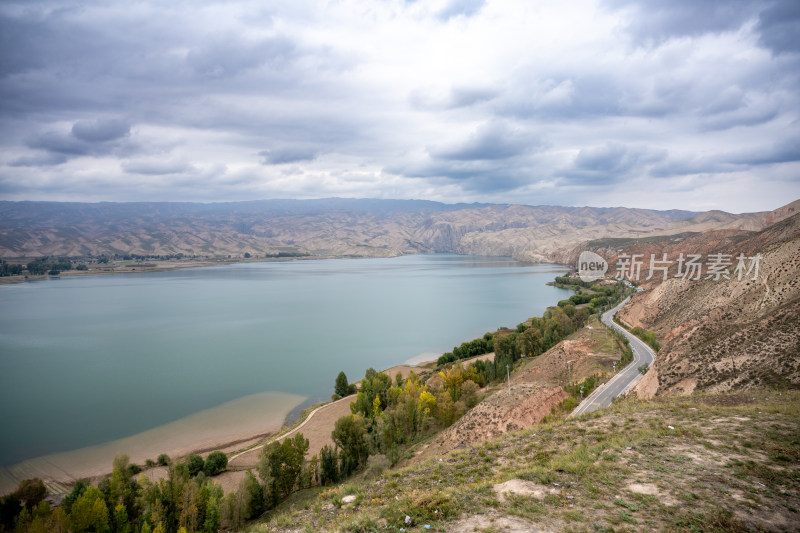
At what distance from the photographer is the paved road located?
78.6 feet

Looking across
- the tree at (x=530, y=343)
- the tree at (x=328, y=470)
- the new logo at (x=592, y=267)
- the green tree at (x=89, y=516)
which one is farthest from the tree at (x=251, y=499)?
the new logo at (x=592, y=267)

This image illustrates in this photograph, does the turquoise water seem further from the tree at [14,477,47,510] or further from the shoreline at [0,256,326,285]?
the shoreline at [0,256,326,285]

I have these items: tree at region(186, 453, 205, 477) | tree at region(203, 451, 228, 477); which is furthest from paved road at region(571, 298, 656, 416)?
tree at region(186, 453, 205, 477)

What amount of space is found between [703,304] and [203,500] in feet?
151

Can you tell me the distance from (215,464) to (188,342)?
120 feet

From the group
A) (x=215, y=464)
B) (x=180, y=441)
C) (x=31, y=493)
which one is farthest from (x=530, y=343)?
(x=31, y=493)

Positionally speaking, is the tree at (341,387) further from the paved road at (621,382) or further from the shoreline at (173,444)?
the paved road at (621,382)

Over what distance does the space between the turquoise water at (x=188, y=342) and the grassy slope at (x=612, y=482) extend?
27.1m

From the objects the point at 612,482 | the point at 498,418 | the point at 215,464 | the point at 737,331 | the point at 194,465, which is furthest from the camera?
the point at 737,331

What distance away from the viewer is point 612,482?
378 inches

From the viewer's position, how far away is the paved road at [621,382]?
2396 cm

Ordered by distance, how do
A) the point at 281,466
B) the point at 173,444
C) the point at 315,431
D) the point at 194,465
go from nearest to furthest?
the point at 281,466 < the point at 194,465 < the point at 173,444 < the point at 315,431

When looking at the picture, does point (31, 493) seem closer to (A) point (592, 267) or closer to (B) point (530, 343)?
(B) point (530, 343)

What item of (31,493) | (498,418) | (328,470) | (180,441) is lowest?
(180,441)
